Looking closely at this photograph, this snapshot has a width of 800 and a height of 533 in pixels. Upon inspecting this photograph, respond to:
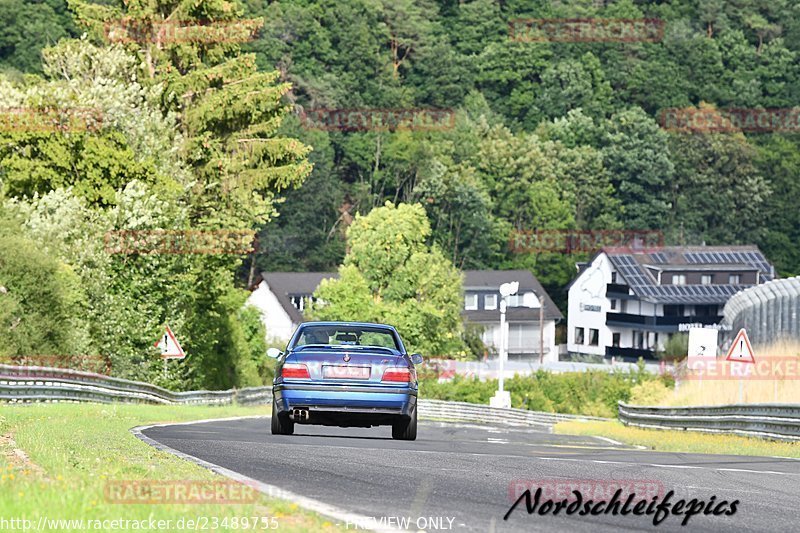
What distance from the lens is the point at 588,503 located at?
11148mm

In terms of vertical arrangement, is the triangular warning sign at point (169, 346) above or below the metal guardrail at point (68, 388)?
above

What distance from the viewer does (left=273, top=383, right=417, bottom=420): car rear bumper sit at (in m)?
17.0

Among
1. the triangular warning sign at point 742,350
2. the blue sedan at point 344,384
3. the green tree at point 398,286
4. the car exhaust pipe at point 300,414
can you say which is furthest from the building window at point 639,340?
the car exhaust pipe at point 300,414

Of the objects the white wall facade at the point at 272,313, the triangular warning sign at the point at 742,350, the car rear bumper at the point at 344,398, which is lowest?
the car rear bumper at the point at 344,398

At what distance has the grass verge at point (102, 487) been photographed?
9.06 meters

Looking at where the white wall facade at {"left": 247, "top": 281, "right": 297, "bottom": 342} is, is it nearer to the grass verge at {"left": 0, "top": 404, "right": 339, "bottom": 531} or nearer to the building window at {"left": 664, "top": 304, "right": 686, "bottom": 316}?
the building window at {"left": 664, "top": 304, "right": 686, "bottom": 316}

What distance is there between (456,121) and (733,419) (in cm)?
11270

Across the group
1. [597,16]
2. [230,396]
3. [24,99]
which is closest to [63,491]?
[230,396]

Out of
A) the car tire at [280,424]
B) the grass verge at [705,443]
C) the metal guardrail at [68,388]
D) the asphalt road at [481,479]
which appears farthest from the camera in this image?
the metal guardrail at [68,388]

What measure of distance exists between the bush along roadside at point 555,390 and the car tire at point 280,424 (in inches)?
2634

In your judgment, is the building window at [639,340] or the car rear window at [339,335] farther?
the building window at [639,340]

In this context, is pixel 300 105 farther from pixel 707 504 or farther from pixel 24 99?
pixel 707 504

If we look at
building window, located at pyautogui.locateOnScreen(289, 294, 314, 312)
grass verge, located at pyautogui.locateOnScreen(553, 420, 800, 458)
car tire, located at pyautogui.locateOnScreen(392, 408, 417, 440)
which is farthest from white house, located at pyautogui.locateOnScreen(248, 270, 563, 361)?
car tire, located at pyautogui.locateOnScreen(392, 408, 417, 440)

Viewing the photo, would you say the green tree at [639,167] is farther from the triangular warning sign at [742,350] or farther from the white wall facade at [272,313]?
the triangular warning sign at [742,350]
